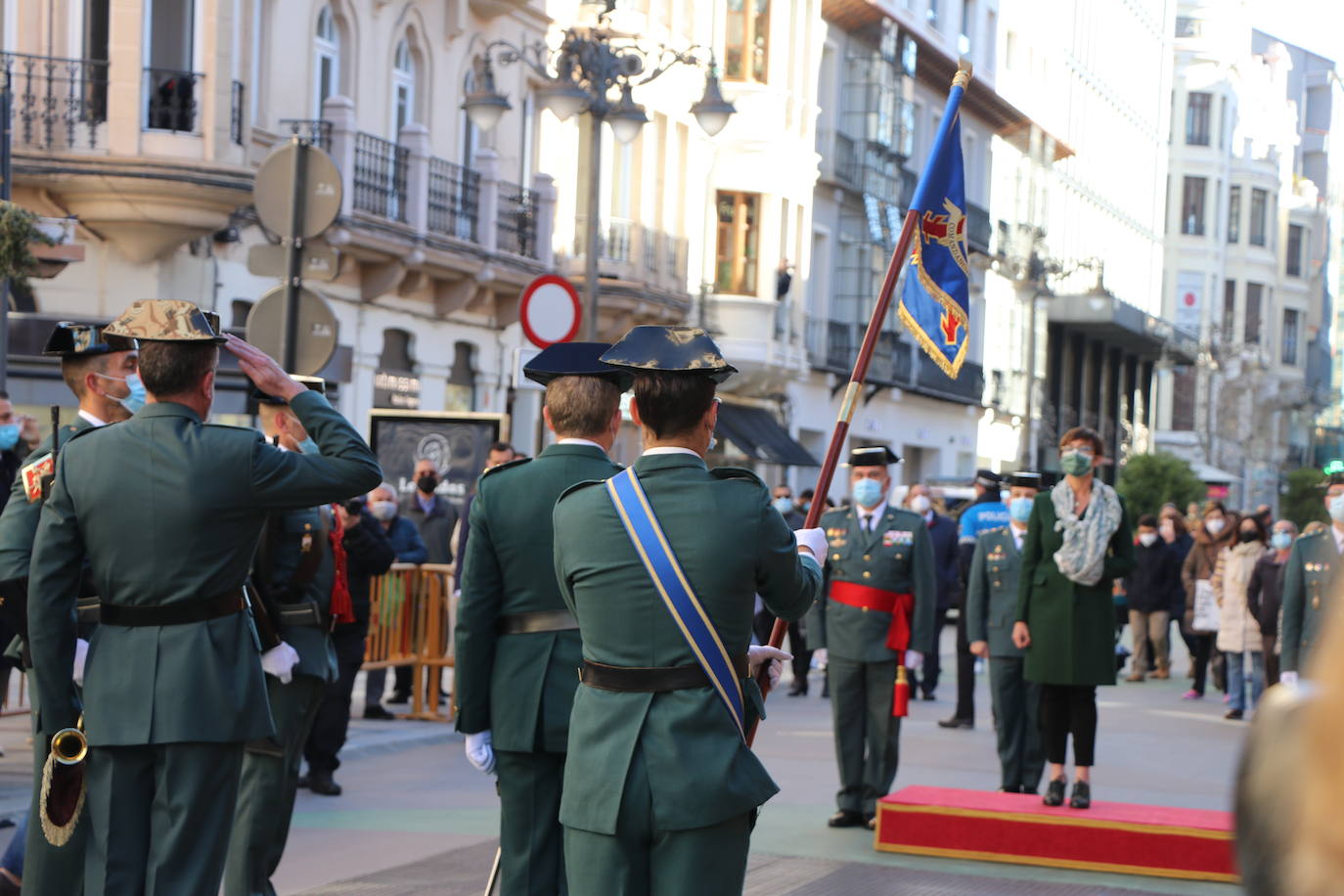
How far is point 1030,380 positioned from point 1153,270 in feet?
107

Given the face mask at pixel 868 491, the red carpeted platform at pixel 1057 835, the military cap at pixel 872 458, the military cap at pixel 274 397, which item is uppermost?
the military cap at pixel 274 397

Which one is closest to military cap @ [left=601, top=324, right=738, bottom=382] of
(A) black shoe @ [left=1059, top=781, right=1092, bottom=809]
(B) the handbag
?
(A) black shoe @ [left=1059, top=781, right=1092, bottom=809]

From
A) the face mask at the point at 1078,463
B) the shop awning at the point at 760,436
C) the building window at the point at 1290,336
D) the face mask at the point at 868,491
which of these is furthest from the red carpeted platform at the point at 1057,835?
the building window at the point at 1290,336

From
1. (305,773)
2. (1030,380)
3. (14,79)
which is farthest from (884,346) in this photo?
(305,773)

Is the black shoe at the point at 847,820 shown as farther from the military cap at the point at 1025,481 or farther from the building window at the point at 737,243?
the building window at the point at 737,243

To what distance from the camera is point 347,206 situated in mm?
23062

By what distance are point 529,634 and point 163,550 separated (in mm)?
1205

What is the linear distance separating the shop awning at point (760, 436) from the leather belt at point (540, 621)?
28.7 metres

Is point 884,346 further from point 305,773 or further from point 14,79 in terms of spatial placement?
point 305,773

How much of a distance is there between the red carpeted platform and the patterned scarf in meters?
1.26

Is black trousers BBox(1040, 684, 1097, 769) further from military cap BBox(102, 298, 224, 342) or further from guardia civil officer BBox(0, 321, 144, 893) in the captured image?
military cap BBox(102, 298, 224, 342)

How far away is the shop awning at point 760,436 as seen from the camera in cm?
3616

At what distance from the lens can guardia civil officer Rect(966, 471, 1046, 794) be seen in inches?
474

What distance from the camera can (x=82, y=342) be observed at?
641 centimetres
